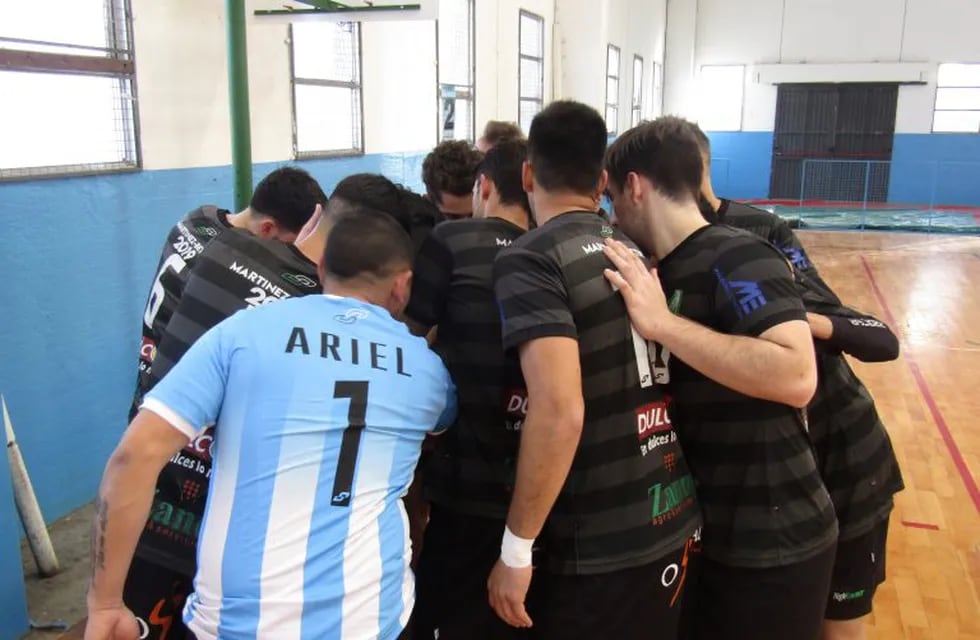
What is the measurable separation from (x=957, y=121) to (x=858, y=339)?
60.4 ft

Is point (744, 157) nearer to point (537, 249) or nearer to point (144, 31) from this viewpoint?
point (144, 31)

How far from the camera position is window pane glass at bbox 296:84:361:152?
17.8ft

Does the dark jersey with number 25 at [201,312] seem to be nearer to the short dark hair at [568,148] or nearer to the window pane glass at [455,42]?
the short dark hair at [568,148]

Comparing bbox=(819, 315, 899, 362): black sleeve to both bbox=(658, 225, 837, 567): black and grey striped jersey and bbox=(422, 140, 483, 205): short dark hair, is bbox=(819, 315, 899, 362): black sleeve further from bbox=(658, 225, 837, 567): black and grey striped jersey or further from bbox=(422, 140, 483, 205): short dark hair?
bbox=(422, 140, 483, 205): short dark hair

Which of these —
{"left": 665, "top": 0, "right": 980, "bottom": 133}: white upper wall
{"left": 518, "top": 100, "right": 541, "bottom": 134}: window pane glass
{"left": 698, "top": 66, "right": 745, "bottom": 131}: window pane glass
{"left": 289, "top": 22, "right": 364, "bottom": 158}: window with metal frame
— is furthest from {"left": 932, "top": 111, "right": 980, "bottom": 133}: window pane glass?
{"left": 289, "top": 22, "right": 364, "bottom": 158}: window with metal frame

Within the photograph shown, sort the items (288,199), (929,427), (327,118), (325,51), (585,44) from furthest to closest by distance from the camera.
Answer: (585,44) < (327,118) < (325,51) < (929,427) < (288,199)

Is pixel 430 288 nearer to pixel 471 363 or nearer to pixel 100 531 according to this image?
pixel 471 363

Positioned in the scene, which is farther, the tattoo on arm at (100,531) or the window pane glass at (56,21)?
the window pane glass at (56,21)

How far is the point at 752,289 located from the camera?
160 cm

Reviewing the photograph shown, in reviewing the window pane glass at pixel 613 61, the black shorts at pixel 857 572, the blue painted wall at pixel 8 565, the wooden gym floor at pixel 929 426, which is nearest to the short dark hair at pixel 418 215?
the black shorts at pixel 857 572

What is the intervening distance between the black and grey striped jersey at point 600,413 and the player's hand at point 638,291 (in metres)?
0.02

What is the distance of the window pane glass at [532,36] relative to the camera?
10.4 metres

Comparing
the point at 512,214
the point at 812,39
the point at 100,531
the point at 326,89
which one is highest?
the point at 812,39

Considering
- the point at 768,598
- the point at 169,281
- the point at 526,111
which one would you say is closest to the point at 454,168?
the point at 169,281
